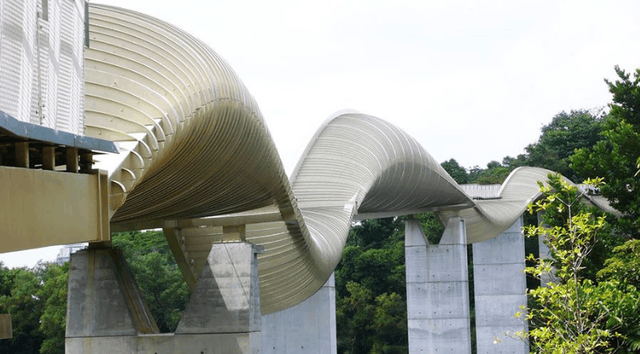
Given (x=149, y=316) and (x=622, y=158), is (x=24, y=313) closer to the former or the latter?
(x=622, y=158)

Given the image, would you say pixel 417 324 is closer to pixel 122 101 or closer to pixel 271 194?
pixel 271 194

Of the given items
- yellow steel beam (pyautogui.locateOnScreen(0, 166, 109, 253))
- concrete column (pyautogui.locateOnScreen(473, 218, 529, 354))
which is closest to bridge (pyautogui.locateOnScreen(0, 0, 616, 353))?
yellow steel beam (pyautogui.locateOnScreen(0, 166, 109, 253))

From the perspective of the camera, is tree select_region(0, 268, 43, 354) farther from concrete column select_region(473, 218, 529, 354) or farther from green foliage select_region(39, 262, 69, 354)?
concrete column select_region(473, 218, 529, 354)

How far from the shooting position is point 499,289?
45844mm

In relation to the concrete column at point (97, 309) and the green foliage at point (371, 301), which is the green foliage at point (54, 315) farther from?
the concrete column at point (97, 309)

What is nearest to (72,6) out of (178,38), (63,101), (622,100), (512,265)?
(63,101)

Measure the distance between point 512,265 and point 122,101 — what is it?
36.0 metres

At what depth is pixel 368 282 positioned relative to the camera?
66.6m

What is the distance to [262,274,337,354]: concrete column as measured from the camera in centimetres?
3130

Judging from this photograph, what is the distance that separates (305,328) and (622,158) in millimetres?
10772

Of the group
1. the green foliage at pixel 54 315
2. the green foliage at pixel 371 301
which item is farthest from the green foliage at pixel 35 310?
the green foliage at pixel 371 301

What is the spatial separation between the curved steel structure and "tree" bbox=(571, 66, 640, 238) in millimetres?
4872

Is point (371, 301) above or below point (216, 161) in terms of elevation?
below

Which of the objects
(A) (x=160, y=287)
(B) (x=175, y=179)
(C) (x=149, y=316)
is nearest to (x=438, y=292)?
(A) (x=160, y=287)
